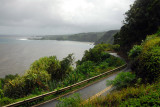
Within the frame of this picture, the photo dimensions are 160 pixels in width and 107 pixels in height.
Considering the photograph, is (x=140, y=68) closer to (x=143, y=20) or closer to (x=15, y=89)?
(x=15, y=89)

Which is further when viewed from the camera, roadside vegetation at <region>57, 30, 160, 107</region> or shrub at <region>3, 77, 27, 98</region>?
shrub at <region>3, 77, 27, 98</region>

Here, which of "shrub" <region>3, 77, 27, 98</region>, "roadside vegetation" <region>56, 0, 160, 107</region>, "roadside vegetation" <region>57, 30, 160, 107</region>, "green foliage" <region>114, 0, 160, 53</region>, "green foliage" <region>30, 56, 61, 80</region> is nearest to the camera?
"roadside vegetation" <region>57, 30, 160, 107</region>

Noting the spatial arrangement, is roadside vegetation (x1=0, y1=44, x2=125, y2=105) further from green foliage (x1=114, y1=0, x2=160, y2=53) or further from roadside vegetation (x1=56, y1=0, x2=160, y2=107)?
green foliage (x1=114, y1=0, x2=160, y2=53)

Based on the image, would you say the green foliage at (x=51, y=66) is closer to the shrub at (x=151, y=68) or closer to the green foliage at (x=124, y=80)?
the green foliage at (x=124, y=80)

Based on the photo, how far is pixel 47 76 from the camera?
15711 mm

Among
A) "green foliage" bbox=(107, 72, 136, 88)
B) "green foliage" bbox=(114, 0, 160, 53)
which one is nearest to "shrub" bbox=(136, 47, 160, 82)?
"green foliage" bbox=(107, 72, 136, 88)

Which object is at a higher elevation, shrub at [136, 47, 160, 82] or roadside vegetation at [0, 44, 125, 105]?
shrub at [136, 47, 160, 82]

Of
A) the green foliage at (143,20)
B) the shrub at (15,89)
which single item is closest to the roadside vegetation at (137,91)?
the shrub at (15,89)

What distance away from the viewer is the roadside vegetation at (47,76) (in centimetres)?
1198

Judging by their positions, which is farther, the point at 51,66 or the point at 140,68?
the point at 51,66

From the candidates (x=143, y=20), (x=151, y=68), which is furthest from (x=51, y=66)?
(x=143, y=20)

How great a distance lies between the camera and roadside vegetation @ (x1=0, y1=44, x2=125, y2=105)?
11977 mm

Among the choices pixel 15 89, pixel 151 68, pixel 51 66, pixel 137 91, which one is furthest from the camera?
pixel 51 66

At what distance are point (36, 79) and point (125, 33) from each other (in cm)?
2709
